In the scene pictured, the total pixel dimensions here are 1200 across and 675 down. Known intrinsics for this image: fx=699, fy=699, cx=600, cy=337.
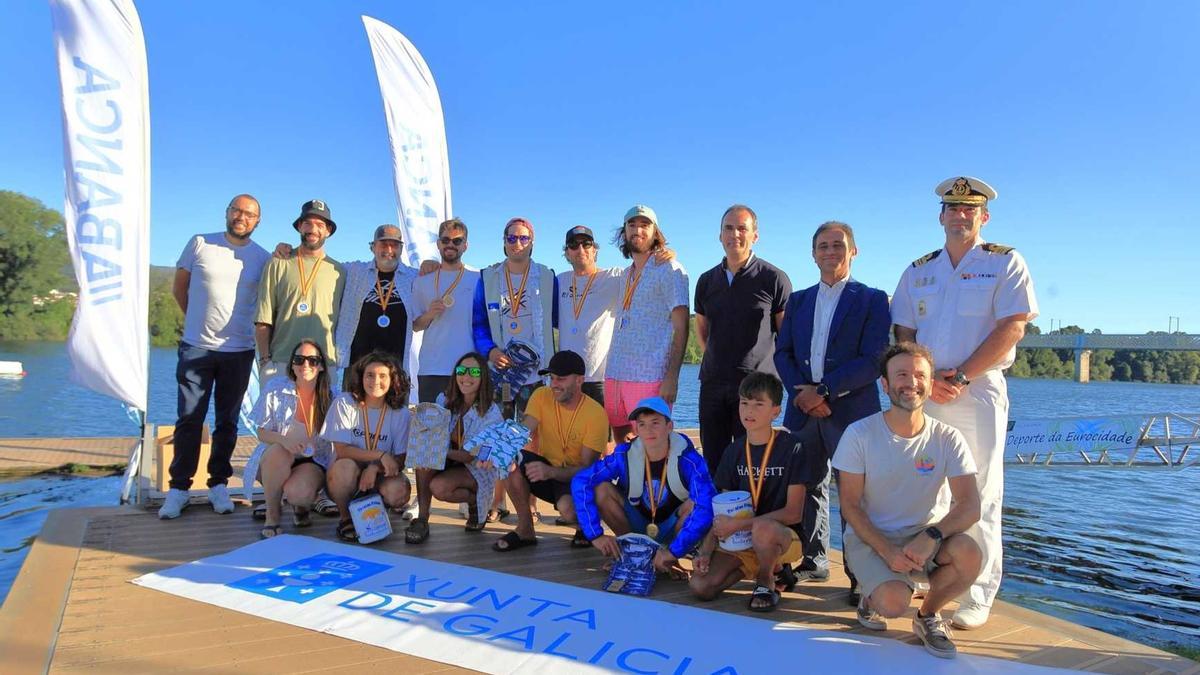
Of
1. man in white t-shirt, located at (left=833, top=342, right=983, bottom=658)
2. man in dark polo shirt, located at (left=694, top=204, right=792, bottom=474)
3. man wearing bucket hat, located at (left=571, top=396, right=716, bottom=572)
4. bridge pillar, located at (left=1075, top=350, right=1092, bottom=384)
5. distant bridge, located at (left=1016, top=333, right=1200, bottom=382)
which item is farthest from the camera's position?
bridge pillar, located at (left=1075, top=350, right=1092, bottom=384)

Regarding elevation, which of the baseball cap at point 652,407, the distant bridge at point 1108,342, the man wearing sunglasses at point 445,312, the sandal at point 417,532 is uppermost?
the distant bridge at point 1108,342

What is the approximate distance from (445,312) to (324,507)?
170 centimetres

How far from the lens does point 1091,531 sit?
41.0 feet

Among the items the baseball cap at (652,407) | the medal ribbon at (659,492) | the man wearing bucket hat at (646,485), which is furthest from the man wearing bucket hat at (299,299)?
the medal ribbon at (659,492)

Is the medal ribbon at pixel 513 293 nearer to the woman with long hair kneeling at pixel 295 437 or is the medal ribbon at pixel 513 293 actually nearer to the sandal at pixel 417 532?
the woman with long hair kneeling at pixel 295 437

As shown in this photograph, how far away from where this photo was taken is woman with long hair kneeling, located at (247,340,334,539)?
4551 mm

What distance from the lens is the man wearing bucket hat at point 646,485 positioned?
12.6 ft

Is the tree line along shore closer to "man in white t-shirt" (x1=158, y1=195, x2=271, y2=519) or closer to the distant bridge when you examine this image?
the distant bridge

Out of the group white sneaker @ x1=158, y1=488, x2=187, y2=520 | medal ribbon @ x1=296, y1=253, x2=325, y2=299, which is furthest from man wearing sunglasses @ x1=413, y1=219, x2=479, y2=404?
white sneaker @ x1=158, y1=488, x2=187, y2=520

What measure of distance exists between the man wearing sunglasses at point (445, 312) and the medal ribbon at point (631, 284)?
1.19 meters

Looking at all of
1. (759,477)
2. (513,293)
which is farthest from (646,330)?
(759,477)

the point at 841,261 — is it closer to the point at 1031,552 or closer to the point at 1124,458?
the point at 1031,552

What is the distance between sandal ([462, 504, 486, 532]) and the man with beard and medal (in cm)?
119

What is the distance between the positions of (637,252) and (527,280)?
0.86 meters
